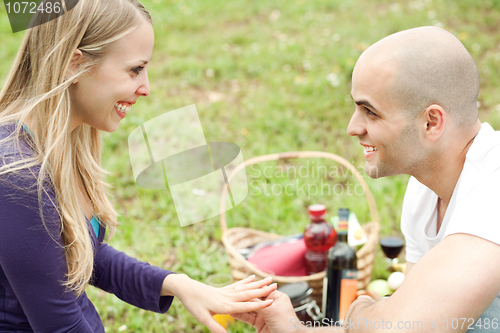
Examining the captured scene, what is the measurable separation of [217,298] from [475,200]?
39.4 inches

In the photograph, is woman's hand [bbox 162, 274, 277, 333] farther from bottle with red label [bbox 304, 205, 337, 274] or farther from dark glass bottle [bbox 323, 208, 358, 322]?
bottle with red label [bbox 304, 205, 337, 274]

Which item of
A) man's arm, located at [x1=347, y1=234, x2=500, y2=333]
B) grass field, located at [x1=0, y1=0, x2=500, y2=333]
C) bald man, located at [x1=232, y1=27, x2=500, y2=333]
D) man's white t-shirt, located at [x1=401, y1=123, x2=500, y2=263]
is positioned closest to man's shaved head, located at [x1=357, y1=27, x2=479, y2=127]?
bald man, located at [x1=232, y1=27, x2=500, y2=333]

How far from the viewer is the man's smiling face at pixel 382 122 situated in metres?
1.63

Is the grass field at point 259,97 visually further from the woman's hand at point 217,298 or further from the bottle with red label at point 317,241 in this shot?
the woman's hand at point 217,298

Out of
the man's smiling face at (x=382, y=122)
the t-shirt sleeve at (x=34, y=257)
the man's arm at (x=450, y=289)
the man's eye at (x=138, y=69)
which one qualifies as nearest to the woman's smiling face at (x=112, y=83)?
the man's eye at (x=138, y=69)

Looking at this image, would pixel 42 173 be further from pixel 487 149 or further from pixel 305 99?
pixel 305 99

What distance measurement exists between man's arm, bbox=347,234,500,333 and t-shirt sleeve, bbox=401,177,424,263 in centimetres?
56

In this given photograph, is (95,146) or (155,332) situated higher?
(95,146)

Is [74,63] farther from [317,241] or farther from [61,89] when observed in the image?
[317,241]

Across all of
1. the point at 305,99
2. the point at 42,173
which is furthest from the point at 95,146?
the point at 305,99

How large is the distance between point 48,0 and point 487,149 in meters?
1.62

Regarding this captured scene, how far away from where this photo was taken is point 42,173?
4.73 feet

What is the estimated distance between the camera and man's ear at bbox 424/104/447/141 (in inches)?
62.3

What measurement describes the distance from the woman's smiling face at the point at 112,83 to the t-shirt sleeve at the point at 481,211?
4.06ft
